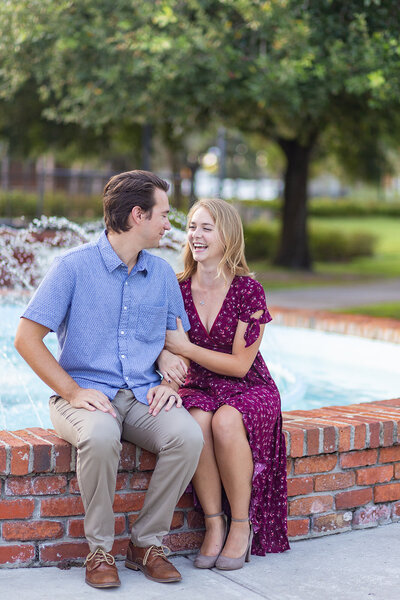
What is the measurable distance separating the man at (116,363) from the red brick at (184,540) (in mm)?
237

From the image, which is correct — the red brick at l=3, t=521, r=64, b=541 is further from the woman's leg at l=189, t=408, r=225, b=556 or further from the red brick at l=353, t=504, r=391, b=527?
the red brick at l=353, t=504, r=391, b=527

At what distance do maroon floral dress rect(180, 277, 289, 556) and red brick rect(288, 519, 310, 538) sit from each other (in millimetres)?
148

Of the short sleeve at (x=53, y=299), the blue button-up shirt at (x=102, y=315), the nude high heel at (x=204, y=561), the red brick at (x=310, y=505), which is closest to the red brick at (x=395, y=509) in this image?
the red brick at (x=310, y=505)

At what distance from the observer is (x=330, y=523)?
4023 mm

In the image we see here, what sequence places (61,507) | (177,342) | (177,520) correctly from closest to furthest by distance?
1. (61,507)
2. (177,520)
3. (177,342)

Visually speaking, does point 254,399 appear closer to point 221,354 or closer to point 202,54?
point 221,354

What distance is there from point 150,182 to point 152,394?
86 centimetres

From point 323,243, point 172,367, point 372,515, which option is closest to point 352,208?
point 323,243

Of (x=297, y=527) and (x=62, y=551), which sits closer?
(x=62, y=551)

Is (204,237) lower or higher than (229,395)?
higher

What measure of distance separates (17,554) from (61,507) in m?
0.24

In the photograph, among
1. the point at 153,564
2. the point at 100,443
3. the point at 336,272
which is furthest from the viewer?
the point at 336,272

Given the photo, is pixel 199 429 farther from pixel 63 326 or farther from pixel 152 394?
pixel 63 326

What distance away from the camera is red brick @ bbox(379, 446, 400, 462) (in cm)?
416
